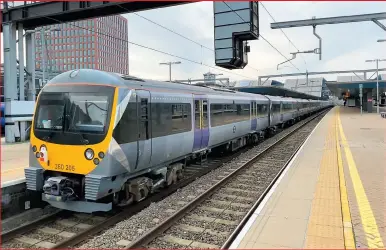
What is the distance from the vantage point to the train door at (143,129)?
708 centimetres

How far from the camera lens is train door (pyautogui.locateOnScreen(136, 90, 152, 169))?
23.2 ft

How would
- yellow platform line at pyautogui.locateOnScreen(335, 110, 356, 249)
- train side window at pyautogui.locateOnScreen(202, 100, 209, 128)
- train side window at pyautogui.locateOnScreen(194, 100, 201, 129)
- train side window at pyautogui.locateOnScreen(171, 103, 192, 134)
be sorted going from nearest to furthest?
yellow platform line at pyautogui.locateOnScreen(335, 110, 356, 249) < train side window at pyautogui.locateOnScreen(171, 103, 192, 134) < train side window at pyautogui.locateOnScreen(194, 100, 201, 129) < train side window at pyautogui.locateOnScreen(202, 100, 209, 128)

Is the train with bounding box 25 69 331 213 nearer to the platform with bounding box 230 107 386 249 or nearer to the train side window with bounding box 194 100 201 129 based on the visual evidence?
the train side window with bounding box 194 100 201 129

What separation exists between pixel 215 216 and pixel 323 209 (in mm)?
2064

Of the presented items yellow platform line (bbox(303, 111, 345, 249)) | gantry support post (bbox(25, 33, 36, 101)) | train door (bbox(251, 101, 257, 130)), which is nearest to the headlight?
yellow platform line (bbox(303, 111, 345, 249))

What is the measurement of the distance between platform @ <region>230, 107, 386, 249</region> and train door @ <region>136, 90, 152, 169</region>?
2562 mm

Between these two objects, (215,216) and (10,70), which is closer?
(215,216)

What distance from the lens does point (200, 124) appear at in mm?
10516

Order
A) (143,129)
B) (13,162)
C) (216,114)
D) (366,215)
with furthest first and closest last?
(216,114)
(13,162)
(143,129)
(366,215)

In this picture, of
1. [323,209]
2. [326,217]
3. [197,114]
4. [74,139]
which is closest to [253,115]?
[197,114]

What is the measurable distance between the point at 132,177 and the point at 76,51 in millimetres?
96948

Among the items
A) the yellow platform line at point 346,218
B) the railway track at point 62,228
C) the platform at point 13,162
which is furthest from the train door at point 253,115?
the platform at point 13,162

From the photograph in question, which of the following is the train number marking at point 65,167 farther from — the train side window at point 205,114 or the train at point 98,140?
the train side window at point 205,114

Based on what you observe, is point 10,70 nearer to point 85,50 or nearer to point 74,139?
point 74,139
